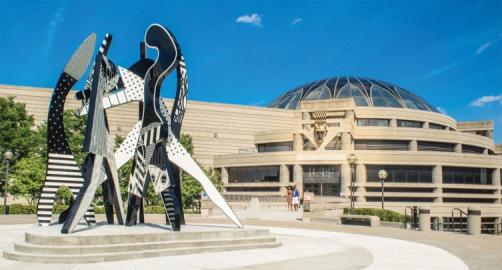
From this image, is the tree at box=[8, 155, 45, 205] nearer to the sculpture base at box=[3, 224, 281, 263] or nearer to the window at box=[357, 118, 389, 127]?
the sculpture base at box=[3, 224, 281, 263]

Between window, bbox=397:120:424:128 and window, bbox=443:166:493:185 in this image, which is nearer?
window, bbox=443:166:493:185

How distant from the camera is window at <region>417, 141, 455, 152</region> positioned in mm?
69812

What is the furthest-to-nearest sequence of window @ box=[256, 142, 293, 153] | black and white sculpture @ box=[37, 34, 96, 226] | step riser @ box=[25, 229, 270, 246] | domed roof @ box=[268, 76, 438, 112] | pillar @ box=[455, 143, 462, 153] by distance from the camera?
domed roof @ box=[268, 76, 438, 112] < window @ box=[256, 142, 293, 153] < pillar @ box=[455, 143, 462, 153] < black and white sculpture @ box=[37, 34, 96, 226] < step riser @ box=[25, 229, 270, 246]

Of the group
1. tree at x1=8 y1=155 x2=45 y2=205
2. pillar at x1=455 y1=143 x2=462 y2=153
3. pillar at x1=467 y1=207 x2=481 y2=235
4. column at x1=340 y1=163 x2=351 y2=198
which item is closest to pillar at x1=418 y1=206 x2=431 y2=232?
pillar at x1=467 y1=207 x2=481 y2=235

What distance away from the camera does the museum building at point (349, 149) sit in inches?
2422

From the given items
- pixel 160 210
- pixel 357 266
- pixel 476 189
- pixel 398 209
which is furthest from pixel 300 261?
pixel 476 189

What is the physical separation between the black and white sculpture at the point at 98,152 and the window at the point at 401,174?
157 feet

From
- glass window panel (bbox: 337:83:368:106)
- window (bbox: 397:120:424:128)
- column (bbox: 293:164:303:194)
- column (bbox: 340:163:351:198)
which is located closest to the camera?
column (bbox: 340:163:351:198)

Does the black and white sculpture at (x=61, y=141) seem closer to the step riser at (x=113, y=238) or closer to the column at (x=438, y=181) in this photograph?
the step riser at (x=113, y=238)

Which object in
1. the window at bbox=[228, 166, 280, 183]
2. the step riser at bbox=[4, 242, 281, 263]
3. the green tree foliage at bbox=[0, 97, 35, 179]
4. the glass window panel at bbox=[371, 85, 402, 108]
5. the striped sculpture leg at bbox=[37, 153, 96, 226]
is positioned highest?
the glass window panel at bbox=[371, 85, 402, 108]

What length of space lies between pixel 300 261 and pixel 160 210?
81.6 ft

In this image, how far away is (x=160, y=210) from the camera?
38156mm

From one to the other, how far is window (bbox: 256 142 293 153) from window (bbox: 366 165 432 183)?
12.3 metres

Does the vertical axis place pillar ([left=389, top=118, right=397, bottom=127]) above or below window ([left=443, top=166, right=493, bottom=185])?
above
